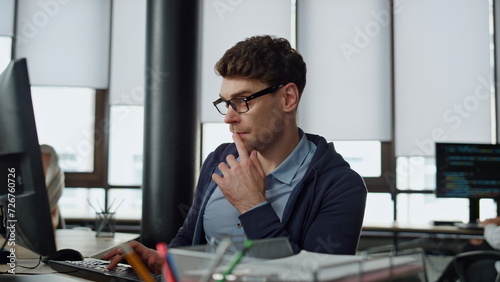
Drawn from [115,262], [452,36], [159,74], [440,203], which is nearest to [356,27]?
[452,36]

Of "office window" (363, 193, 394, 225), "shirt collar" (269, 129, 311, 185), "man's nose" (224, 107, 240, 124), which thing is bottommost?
"office window" (363, 193, 394, 225)

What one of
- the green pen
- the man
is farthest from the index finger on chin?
the green pen

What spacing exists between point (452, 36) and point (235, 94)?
4254mm

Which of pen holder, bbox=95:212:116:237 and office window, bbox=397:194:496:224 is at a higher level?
pen holder, bbox=95:212:116:237

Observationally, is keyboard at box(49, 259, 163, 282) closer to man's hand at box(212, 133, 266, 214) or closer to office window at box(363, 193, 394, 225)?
man's hand at box(212, 133, 266, 214)

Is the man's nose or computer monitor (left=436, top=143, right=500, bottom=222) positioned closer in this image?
the man's nose

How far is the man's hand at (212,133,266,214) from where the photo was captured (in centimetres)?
136

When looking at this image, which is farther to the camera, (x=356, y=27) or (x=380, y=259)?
(x=356, y=27)

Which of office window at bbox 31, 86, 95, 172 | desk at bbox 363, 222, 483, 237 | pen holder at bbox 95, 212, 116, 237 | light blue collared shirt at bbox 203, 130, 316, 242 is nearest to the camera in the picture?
light blue collared shirt at bbox 203, 130, 316, 242

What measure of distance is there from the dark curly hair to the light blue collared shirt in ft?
0.75

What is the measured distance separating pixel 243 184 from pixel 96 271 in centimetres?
42

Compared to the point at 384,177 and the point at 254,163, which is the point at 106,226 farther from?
the point at 384,177

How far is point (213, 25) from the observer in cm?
528

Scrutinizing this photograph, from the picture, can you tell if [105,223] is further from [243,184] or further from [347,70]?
[347,70]
